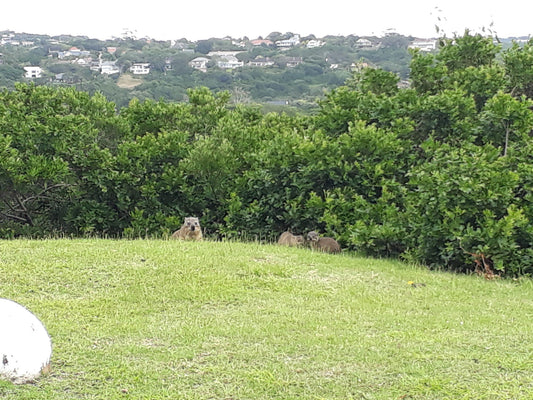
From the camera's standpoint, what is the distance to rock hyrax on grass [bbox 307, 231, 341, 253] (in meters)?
10.6

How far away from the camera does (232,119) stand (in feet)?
48.2

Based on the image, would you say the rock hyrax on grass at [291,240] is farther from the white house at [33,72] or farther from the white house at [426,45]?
the white house at [33,72]

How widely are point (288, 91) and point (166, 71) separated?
→ 2030cm

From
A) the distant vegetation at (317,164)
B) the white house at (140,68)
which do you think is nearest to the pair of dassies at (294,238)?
the distant vegetation at (317,164)

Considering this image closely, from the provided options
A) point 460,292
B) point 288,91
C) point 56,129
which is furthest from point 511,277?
point 288,91

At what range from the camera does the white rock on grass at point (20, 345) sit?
4.43 meters

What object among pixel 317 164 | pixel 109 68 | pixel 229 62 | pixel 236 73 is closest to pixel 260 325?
pixel 317 164

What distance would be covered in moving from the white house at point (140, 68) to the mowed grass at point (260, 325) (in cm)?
7203

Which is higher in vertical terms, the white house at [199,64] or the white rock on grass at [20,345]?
the white rock on grass at [20,345]

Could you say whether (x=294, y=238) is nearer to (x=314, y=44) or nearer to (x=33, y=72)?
(x=33, y=72)

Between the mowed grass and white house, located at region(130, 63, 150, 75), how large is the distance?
72026 mm

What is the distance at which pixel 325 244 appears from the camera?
10578mm

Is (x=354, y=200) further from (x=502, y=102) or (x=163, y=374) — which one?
(x=163, y=374)

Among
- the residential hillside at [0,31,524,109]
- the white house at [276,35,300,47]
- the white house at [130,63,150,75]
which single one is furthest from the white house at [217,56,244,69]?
the white house at [276,35,300,47]
